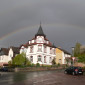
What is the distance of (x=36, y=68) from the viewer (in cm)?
4469

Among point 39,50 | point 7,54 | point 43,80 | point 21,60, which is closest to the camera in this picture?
point 43,80

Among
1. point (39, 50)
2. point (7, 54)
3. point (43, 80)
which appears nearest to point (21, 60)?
point (39, 50)

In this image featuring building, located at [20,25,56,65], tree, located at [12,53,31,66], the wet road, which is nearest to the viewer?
the wet road

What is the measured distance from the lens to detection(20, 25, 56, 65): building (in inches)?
2069

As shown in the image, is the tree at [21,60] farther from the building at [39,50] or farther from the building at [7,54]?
the building at [7,54]

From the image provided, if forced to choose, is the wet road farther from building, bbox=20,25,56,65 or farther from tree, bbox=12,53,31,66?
building, bbox=20,25,56,65

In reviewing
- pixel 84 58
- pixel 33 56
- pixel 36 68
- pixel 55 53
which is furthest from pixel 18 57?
pixel 84 58

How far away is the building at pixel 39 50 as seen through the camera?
5256cm

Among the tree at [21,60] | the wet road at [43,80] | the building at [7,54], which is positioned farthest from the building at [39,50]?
the wet road at [43,80]

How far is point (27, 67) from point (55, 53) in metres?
19.1

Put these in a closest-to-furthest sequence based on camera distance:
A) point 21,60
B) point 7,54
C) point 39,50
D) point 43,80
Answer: point 43,80
point 21,60
point 39,50
point 7,54

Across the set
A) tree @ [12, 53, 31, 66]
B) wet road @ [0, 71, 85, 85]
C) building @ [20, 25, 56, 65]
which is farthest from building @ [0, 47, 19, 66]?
wet road @ [0, 71, 85, 85]

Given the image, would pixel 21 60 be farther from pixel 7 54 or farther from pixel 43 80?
pixel 43 80

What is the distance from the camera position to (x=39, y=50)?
173 ft
